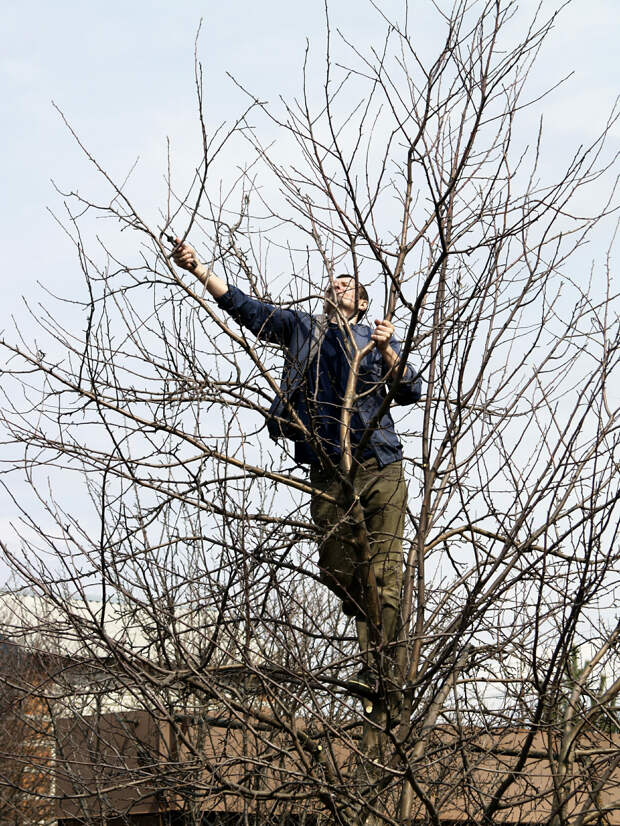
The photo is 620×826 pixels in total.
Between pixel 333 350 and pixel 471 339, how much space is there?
34.1 inches

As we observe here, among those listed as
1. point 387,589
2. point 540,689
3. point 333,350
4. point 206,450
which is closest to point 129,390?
point 206,450

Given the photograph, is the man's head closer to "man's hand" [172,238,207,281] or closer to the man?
the man

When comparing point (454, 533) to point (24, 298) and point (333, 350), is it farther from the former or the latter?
point (24, 298)

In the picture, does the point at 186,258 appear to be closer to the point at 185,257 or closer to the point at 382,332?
the point at 185,257

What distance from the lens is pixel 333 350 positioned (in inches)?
198

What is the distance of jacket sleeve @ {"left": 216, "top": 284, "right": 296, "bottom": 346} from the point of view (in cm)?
473

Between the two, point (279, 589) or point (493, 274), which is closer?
point (279, 589)

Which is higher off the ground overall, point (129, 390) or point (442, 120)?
point (442, 120)

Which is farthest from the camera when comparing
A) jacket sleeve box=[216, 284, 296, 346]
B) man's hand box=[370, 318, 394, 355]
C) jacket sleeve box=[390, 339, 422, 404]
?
jacket sleeve box=[216, 284, 296, 346]

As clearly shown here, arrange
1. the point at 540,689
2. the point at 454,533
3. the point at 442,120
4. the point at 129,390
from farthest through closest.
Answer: the point at 454,533
the point at 129,390
the point at 442,120
the point at 540,689

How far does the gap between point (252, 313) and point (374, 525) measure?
3.98 feet

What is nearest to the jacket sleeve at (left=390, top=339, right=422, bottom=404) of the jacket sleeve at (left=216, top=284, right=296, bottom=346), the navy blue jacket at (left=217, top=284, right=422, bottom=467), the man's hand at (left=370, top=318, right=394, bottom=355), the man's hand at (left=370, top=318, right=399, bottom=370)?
the navy blue jacket at (left=217, top=284, right=422, bottom=467)

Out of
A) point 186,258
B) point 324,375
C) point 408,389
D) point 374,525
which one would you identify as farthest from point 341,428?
point 186,258

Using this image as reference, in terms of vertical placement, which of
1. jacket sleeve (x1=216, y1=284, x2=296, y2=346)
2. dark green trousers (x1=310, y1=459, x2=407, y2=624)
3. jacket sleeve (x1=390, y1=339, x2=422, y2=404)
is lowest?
dark green trousers (x1=310, y1=459, x2=407, y2=624)
